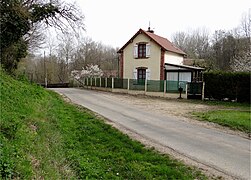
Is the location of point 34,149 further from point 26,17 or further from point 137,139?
point 26,17

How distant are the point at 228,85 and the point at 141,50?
13096 mm

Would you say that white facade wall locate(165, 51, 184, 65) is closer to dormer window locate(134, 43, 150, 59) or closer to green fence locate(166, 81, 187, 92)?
dormer window locate(134, 43, 150, 59)

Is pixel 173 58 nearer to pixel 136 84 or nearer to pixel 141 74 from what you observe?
pixel 141 74

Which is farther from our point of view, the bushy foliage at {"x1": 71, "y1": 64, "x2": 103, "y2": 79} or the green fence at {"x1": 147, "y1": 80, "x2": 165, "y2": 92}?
the bushy foliage at {"x1": 71, "y1": 64, "x2": 103, "y2": 79}

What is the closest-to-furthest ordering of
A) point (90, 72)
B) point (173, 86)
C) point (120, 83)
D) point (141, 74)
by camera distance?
point (173, 86) → point (120, 83) → point (141, 74) → point (90, 72)

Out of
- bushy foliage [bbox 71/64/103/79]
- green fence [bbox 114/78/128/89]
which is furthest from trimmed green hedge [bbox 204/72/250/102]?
bushy foliage [bbox 71/64/103/79]

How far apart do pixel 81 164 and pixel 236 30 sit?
53.4m

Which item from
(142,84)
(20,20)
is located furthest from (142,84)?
(20,20)

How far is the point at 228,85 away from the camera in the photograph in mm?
24391

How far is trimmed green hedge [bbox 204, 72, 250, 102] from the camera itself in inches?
932

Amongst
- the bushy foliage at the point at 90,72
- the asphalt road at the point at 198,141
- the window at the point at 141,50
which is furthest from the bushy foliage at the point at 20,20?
the bushy foliage at the point at 90,72

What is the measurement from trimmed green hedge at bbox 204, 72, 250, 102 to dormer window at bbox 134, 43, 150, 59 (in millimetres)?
10244

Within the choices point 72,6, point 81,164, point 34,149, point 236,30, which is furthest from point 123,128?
point 236,30

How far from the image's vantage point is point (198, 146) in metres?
9.13
